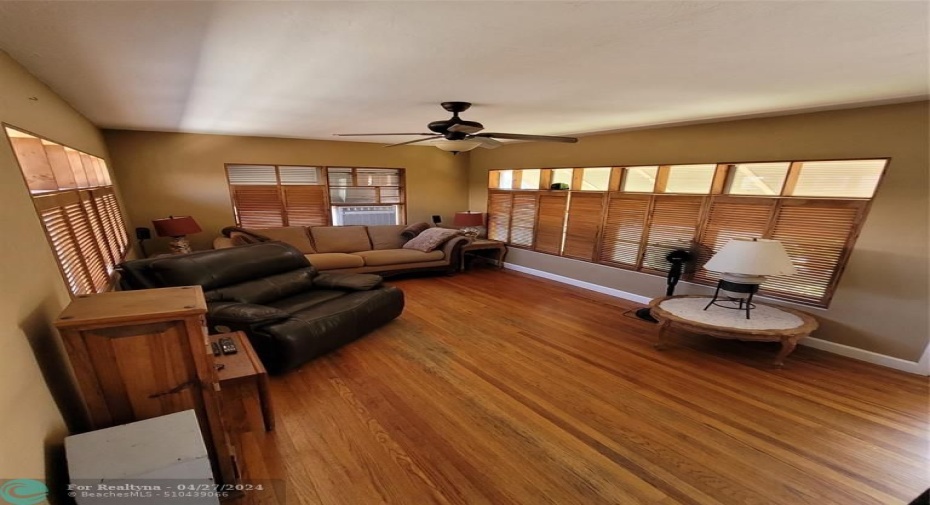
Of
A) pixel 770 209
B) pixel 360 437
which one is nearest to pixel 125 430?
pixel 360 437

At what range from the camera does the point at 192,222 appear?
3.87m

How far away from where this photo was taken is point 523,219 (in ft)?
17.5

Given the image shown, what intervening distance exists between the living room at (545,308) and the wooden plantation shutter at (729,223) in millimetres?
358

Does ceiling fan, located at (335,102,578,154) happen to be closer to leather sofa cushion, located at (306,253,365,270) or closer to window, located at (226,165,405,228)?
leather sofa cushion, located at (306,253,365,270)

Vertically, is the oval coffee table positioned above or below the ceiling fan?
below

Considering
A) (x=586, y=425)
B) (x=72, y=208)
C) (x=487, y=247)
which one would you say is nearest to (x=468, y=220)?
(x=487, y=247)

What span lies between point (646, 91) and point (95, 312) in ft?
10.6

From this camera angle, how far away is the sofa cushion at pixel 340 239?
4832 millimetres

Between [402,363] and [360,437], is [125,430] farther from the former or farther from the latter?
[402,363]

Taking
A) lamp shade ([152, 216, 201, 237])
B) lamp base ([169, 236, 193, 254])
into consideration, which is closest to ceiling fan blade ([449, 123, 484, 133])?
lamp shade ([152, 216, 201, 237])

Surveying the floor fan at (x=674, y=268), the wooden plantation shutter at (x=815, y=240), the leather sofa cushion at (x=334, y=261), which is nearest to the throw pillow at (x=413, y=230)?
the leather sofa cushion at (x=334, y=261)

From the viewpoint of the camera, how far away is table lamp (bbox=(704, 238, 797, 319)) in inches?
99.3

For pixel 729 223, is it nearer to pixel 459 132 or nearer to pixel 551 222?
pixel 551 222

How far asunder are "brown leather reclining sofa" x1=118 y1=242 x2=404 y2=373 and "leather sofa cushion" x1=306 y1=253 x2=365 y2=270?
2.98ft
